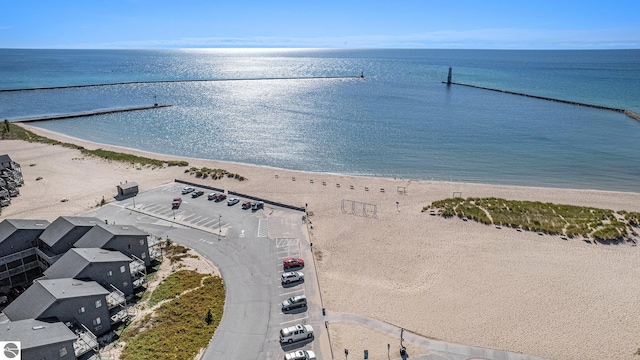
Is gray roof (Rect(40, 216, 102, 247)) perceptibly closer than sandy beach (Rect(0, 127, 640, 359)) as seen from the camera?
No

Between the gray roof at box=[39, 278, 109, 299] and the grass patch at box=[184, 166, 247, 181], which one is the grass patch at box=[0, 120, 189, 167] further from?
the gray roof at box=[39, 278, 109, 299]

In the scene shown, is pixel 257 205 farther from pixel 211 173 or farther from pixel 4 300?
pixel 4 300

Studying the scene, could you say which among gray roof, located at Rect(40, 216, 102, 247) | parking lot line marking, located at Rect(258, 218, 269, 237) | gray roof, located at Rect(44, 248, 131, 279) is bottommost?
parking lot line marking, located at Rect(258, 218, 269, 237)

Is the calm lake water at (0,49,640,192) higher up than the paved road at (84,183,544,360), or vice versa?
the calm lake water at (0,49,640,192)

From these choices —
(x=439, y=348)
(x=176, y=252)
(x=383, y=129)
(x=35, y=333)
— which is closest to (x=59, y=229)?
(x=176, y=252)

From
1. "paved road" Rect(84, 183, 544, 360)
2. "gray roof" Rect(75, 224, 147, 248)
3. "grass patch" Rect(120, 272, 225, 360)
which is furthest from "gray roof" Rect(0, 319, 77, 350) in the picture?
"gray roof" Rect(75, 224, 147, 248)
